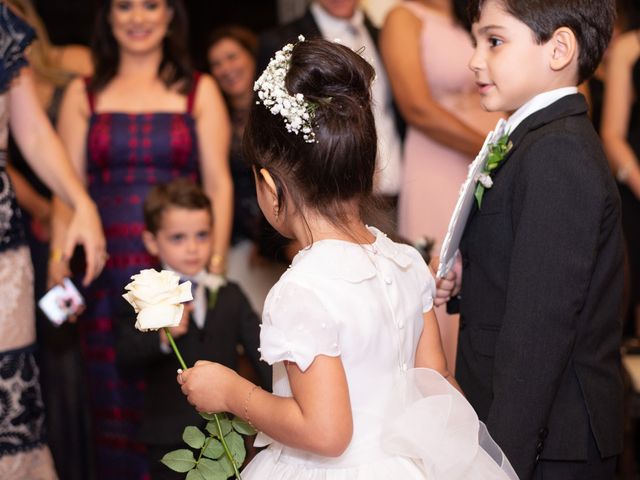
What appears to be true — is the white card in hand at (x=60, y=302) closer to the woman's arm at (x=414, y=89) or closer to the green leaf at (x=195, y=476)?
the green leaf at (x=195, y=476)

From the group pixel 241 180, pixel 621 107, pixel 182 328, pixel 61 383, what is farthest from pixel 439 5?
pixel 61 383

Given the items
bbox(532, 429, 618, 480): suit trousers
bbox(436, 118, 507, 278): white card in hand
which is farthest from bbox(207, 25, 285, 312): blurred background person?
bbox(532, 429, 618, 480): suit trousers

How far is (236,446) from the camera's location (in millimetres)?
2039

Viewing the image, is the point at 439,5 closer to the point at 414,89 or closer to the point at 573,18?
the point at 414,89

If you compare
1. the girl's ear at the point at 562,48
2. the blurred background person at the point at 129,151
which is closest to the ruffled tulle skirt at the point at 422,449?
the girl's ear at the point at 562,48

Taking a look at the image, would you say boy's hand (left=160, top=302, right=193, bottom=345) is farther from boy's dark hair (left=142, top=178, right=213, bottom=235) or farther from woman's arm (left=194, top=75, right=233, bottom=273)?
woman's arm (left=194, top=75, right=233, bottom=273)

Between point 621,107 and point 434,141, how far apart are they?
104 cm

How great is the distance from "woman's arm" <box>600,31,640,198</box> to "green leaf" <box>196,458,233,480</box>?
114 inches

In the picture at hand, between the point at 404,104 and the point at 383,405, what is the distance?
83.9 inches

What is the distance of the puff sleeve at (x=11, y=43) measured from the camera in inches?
108

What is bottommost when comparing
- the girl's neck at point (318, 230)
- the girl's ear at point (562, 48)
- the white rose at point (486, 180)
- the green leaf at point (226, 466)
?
the green leaf at point (226, 466)

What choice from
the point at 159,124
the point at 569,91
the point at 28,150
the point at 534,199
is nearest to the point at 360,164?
the point at 534,199

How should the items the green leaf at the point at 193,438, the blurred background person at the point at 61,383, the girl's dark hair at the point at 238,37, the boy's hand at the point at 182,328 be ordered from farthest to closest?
1. the girl's dark hair at the point at 238,37
2. the blurred background person at the point at 61,383
3. the boy's hand at the point at 182,328
4. the green leaf at the point at 193,438

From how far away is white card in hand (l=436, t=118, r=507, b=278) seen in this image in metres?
2.19
